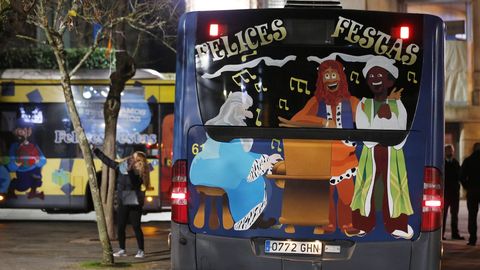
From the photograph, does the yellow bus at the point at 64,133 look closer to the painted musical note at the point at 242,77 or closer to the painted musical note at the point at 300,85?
the painted musical note at the point at 242,77

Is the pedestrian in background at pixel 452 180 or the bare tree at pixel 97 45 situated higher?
the bare tree at pixel 97 45

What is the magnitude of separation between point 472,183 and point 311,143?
817 cm

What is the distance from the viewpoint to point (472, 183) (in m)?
15.7

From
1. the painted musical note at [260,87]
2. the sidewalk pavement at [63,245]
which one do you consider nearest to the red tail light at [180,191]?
the painted musical note at [260,87]

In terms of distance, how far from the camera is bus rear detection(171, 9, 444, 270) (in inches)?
326

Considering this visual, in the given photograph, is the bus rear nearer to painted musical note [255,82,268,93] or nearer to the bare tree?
painted musical note [255,82,268,93]

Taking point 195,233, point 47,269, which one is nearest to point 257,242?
point 195,233

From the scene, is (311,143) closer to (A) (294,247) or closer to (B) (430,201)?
(A) (294,247)

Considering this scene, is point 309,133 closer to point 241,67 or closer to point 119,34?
point 241,67

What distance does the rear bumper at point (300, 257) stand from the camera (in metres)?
8.27

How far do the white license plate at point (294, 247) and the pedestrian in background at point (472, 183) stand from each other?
801 centimetres

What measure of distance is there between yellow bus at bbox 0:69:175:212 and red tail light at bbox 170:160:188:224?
11.0 meters

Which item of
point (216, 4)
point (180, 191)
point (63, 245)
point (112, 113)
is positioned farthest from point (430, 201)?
point (216, 4)

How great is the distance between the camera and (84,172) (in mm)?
19516
